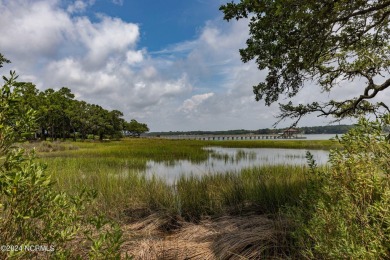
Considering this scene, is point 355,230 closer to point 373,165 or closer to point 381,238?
point 381,238

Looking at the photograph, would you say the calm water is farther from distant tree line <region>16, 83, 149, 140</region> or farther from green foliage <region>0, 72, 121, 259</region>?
distant tree line <region>16, 83, 149, 140</region>

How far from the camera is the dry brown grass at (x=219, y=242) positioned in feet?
13.6

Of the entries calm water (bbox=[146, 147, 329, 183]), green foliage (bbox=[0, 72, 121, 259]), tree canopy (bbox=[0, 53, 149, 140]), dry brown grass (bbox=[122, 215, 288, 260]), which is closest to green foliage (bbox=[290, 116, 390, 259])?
dry brown grass (bbox=[122, 215, 288, 260])

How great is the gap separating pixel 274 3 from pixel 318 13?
0.92 meters

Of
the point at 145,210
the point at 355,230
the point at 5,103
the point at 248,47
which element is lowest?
the point at 145,210

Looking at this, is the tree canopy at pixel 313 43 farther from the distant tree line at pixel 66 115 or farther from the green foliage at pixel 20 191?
the distant tree line at pixel 66 115

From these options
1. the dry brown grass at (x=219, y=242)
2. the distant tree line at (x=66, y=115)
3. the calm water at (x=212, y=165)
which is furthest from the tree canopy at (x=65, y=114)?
the dry brown grass at (x=219, y=242)

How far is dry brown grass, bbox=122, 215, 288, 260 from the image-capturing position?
4.14 metres

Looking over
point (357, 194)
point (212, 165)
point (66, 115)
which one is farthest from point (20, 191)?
point (66, 115)

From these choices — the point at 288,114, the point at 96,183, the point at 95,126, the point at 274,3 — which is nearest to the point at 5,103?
the point at 274,3

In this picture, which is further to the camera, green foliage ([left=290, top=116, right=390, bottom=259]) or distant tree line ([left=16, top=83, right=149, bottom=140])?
distant tree line ([left=16, top=83, right=149, bottom=140])

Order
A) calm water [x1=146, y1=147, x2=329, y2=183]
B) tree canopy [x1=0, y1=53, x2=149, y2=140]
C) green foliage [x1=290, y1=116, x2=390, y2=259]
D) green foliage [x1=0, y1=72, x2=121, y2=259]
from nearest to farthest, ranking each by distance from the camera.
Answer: green foliage [x1=0, y1=72, x2=121, y2=259], green foliage [x1=290, y1=116, x2=390, y2=259], calm water [x1=146, y1=147, x2=329, y2=183], tree canopy [x1=0, y1=53, x2=149, y2=140]

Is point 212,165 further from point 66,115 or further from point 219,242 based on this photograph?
point 66,115

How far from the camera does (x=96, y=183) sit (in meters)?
8.81
